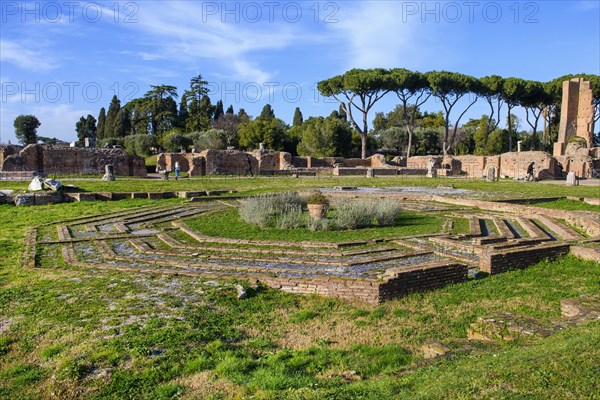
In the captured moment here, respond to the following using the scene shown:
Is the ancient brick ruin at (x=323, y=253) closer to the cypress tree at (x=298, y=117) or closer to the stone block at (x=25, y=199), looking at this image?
the stone block at (x=25, y=199)

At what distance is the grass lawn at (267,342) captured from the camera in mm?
3514

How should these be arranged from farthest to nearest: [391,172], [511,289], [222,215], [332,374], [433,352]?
[391,172] < [222,215] < [511,289] < [433,352] < [332,374]

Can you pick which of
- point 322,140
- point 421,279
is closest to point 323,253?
point 421,279

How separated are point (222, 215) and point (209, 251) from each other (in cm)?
495

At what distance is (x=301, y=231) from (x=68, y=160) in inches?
915

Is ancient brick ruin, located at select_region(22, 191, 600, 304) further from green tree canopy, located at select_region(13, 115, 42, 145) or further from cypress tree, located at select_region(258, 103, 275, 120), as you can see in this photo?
cypress tree, located at select_region(258, 103, 275, 120)

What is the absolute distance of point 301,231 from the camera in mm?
10789

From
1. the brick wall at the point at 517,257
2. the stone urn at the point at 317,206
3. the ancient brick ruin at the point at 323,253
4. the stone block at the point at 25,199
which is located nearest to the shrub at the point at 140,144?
the stone block at the point at 25,199

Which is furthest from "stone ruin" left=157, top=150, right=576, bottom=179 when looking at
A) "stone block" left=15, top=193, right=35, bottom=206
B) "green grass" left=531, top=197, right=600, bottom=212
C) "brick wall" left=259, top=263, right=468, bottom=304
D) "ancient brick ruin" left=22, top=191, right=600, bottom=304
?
"brick wall" left=259, top=263, right=468, bottom=304

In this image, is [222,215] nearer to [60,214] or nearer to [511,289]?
[60,214]

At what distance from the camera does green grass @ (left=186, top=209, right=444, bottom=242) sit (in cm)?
1009

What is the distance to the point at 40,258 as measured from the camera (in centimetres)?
839

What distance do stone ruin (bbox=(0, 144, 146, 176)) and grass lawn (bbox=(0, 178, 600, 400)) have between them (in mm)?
23803

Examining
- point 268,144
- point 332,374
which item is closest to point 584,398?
point 332,374
